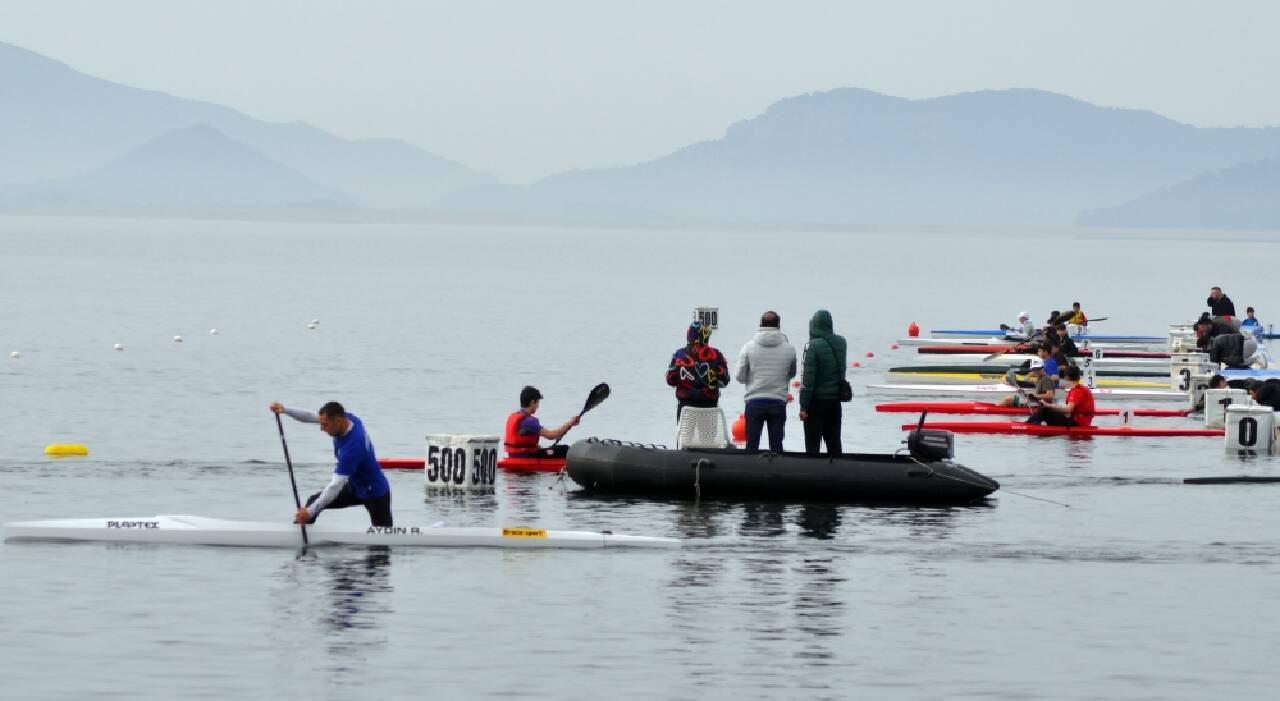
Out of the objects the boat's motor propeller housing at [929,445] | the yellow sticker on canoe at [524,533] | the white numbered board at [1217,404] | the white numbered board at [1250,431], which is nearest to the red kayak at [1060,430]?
the white numbered board at [1217,404]

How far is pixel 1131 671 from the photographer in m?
16.8

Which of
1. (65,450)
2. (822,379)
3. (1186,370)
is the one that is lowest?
(65,450)

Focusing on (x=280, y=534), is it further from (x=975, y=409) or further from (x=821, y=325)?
(x=975, y=409)

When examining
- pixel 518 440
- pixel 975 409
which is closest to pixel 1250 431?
pixel 975 409

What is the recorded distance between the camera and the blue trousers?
2433 cm

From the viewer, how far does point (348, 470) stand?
20.1 metres

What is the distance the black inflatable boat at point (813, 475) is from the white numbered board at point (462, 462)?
1.74 metres

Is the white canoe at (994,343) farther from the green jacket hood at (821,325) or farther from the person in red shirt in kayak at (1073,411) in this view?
the green jacket hood at (821,325)

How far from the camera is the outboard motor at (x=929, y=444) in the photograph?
24094mm

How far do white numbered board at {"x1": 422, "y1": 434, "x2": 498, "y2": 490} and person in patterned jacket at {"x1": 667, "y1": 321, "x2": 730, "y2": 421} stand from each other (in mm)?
2495

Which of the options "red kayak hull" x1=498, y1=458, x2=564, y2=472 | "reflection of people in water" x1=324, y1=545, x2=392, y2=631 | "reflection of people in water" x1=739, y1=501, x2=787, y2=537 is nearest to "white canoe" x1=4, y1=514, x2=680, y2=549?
"reflection of people in water" x1=324, y1=545, x2=392, y2=631

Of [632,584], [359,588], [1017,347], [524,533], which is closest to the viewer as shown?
[359,588]

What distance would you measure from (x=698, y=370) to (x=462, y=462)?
323cm

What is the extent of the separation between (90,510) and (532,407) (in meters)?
5.51
